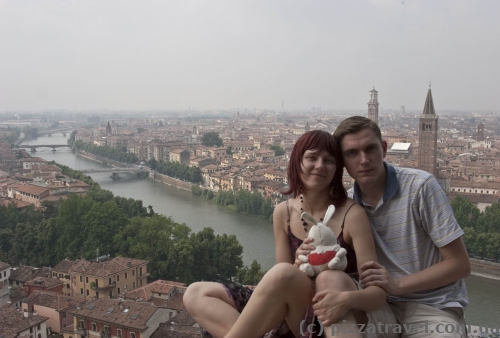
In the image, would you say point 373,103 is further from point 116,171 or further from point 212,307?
point 212,307

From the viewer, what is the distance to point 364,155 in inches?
30.5

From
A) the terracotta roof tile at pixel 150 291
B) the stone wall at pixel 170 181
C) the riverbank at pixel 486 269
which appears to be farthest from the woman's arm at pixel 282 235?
the stone wall at pixel 170 181

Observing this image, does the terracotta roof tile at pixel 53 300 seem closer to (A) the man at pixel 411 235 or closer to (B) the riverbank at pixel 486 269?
(A) the man at pixel 411 235

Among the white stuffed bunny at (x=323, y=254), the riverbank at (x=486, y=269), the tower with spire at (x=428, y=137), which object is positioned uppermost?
the white stuffed bunny at (x=323, y=254)

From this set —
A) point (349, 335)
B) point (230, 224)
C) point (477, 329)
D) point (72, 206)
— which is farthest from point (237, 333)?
point (230, 224)

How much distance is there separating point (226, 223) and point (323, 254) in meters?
6.59

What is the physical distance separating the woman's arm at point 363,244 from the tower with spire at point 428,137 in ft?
27.3

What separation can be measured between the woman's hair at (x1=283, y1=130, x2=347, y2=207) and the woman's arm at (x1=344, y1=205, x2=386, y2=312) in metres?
0.04

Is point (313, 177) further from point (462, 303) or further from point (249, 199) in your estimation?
point (249, 199)

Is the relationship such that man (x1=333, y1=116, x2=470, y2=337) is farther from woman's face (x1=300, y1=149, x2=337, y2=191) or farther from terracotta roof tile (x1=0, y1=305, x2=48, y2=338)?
terracotta roof tile (x1=0, y1=305, x2=48, y2=338)

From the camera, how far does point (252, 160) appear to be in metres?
13.1

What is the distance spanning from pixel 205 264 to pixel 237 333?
399cm

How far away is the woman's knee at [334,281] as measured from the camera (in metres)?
0.67

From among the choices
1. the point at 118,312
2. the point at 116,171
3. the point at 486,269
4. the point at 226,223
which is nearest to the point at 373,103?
the point at 116,171
